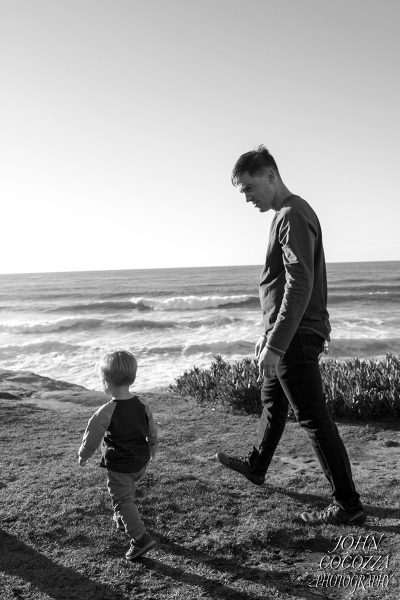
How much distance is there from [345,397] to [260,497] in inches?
91.3

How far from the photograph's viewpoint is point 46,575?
103 inches

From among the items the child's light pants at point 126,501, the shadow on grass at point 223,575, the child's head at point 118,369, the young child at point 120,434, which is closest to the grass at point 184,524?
the shadow on grass at point 223,575

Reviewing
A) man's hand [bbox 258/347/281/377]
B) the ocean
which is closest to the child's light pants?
man's hand [bbox 258/347/281/377]

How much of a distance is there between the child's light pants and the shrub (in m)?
2.92

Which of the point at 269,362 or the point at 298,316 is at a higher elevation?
the point at 298,316

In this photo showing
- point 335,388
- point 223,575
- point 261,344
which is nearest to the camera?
point 223,575

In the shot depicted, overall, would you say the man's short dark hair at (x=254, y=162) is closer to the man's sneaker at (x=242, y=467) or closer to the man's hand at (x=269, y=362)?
the man's hand at (x=269, y=362)

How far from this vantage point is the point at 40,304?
4069cm

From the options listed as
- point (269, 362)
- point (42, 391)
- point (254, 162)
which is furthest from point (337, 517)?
point (42, 391)

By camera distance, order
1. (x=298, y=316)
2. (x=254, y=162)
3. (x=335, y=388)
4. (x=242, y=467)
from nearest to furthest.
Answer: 1. (x=298, y=316)
2. (x=254, y=162)
3. (x=242, y=467)
4. (x=335, y=388)

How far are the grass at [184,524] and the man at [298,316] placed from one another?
27 centimetres

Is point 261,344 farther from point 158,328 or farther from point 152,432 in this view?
point 158,328

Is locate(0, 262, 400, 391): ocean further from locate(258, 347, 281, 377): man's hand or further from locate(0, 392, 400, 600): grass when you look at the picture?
locate(258, 347, 281, 377): man's hand

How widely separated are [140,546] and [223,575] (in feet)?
1.46
